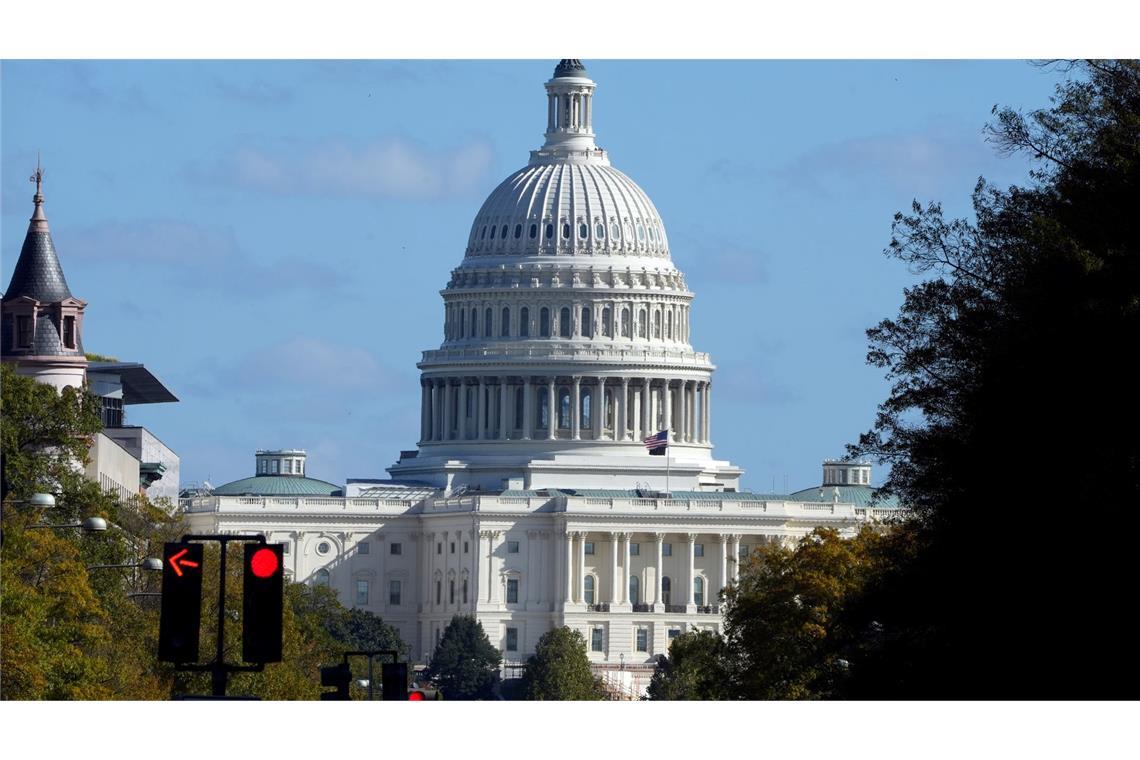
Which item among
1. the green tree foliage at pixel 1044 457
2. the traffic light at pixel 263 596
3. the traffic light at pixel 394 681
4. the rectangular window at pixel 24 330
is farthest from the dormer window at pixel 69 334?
the traffic light at pixel 263 596

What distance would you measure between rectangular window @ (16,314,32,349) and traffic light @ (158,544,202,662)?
83.9 m

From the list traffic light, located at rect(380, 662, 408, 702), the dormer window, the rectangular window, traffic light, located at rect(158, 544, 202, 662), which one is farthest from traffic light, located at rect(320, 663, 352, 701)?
the dormer window

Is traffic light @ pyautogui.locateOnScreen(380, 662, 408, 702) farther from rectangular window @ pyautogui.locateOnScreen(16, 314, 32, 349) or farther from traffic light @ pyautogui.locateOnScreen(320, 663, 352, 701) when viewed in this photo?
rectangular window @ pyautogui.locateOnScreen(16, 314, 32, 349)

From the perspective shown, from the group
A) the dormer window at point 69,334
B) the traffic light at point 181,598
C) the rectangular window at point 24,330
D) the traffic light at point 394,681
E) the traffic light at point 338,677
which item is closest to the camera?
the traffic light at point 181,598

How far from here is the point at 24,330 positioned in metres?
145

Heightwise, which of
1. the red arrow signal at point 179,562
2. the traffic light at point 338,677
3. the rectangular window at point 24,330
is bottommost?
the traffic light at point 338,677

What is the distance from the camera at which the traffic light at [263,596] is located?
60.5 m

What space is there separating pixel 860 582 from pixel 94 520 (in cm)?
3949

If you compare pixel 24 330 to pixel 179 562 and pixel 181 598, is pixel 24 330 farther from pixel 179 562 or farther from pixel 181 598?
pixel 181 598

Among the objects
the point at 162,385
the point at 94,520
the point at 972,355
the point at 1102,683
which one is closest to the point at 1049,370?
the point at 1102,683

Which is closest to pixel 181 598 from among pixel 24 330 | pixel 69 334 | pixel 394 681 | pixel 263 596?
pixel 263 596

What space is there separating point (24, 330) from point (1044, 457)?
7463cm

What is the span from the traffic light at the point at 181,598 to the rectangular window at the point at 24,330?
83.9 metres

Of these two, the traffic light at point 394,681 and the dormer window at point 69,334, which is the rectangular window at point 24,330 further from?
the traffic light at point 394,681
